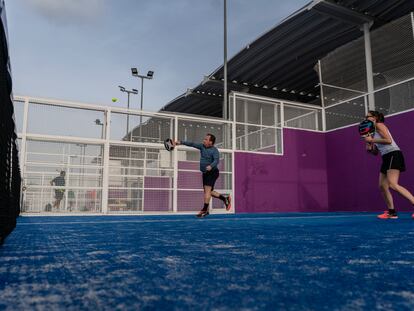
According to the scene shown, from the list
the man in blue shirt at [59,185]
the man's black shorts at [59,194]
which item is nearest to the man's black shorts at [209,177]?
the man in blue shirt at [59,185]

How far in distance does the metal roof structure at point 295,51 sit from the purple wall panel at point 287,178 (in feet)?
9.66

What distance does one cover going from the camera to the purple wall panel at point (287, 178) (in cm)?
955

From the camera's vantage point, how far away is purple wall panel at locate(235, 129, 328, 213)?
9.55m

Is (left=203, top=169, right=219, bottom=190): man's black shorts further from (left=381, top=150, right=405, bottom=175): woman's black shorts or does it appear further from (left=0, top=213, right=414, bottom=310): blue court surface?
(left=0, top=213, right=414, bottom=310): blue court surface

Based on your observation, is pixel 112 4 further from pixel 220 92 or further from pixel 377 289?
pixel 377 289

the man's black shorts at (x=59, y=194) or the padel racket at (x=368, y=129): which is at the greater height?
the padel racket at (x=368, y=129)

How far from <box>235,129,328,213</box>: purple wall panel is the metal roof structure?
9.66 ft

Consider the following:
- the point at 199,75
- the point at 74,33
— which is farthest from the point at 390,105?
the point at 74,33

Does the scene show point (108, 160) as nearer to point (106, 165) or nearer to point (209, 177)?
point (106, 165)

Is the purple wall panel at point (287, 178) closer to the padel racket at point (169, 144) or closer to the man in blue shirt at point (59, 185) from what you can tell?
the padel racket at point (169, 144)

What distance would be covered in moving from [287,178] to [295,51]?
4468 mm

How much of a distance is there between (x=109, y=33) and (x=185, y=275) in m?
10.4

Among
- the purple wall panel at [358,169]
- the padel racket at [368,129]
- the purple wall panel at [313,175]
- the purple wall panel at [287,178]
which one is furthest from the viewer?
the purple wall panel at [287,178]

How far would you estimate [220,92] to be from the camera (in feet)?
48.2
